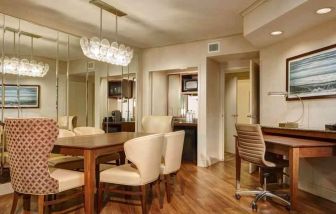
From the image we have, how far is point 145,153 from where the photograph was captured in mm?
2422

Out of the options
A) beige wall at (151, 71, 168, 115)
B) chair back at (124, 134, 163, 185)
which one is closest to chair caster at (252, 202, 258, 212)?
chair back at (124, 134, 163, 185)

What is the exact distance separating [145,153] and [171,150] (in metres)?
0.56

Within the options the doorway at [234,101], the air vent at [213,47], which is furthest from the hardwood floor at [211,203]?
the doorway at [234,101]

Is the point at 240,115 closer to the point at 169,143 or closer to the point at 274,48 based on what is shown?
the point at 274,48

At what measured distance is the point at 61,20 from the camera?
3881 mm

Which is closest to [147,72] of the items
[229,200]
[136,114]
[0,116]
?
[136,114]

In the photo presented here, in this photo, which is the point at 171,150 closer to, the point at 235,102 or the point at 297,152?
the point at 297,152

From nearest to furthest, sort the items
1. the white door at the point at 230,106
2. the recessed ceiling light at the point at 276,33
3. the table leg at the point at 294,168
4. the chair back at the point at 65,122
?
the table leg at the point at 294,168
the recessed ceiling light at the point at 276,33
the chair back at the point at 65,122
the white door at the point at 230,106

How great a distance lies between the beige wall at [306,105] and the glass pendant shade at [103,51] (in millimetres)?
2378

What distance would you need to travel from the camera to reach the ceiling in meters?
3.33

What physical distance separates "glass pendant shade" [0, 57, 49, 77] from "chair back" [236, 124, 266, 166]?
10.4 ft

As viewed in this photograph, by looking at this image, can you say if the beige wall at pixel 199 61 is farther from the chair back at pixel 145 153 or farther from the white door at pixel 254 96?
the chair back at pixel 145 153

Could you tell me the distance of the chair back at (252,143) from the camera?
9.08ft

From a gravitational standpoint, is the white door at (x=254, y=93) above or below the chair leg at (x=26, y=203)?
above
